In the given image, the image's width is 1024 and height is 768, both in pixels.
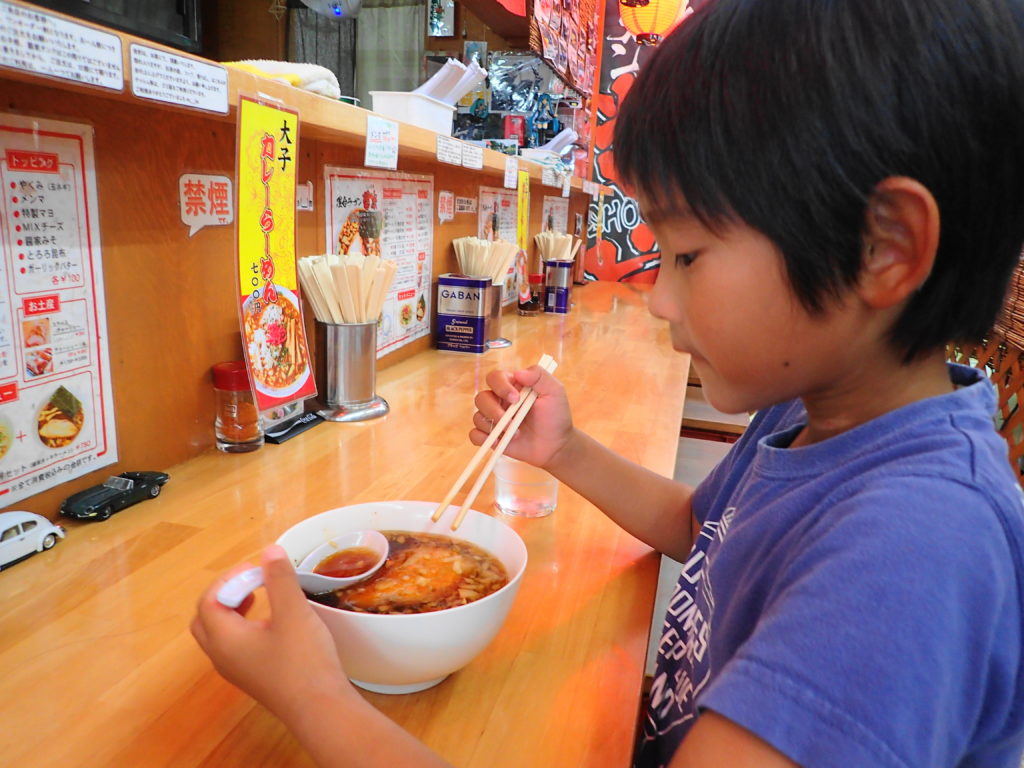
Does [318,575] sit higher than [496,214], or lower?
lower

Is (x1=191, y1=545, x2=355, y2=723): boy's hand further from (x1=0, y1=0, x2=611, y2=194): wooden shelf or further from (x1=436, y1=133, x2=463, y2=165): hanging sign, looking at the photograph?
(x1=436, y1=133, x2=463, y2=165): hanging sign

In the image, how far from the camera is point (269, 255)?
1055 millimetres

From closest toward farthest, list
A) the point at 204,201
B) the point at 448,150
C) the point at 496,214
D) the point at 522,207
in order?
the point at 204,201
the point at 448,150
the point at 522,207
the point at 496,214

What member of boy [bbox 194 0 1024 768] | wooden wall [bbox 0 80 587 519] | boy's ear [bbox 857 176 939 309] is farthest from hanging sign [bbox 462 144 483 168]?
boy's ear [bbox 857 176 939 309]

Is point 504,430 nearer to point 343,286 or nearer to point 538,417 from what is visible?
point 538,417

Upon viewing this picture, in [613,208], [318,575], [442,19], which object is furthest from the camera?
[613,208]

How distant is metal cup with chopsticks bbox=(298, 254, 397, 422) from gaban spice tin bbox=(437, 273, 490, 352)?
0.58 meters

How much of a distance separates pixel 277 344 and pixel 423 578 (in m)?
0.56

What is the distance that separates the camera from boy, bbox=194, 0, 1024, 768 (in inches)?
16.1

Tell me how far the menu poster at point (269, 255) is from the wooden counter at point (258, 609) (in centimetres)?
14

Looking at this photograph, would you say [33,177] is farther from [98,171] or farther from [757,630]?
[757,630]

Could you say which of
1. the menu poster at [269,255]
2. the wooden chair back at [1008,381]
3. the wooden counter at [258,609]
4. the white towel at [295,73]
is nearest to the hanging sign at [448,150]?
the white towel at [295,73]

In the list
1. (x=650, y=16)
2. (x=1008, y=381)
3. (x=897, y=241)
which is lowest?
(x=1008, y=381)

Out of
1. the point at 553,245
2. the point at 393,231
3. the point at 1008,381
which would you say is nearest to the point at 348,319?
the point at 393,231
